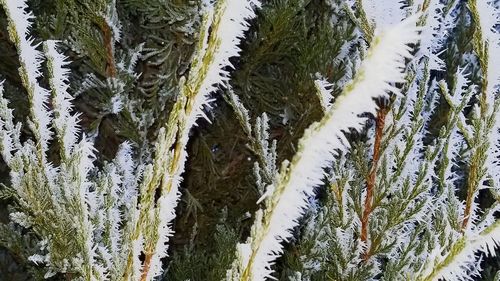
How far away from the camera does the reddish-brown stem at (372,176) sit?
176cm

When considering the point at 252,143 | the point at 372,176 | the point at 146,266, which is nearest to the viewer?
the point at 146,266

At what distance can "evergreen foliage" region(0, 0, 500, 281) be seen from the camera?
83 cm

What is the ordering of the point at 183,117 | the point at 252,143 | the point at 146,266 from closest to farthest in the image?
the point at 183,117
the point at 146,266
the point at 252,143

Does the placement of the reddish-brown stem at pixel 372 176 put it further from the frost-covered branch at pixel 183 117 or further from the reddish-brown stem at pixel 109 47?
the reddish-brown stem at pixel 109 47

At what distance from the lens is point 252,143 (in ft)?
6.91

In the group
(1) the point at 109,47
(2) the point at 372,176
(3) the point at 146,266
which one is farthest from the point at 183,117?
(1) the point at 109,47

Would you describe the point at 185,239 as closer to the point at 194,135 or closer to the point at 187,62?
the point at 194,135

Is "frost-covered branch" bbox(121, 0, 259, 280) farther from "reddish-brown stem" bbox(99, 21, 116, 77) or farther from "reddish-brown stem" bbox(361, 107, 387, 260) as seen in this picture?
"reddish-brown stem" bbox(99, 21, 116, 77)

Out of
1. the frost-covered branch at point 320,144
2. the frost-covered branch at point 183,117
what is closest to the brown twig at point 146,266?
the frost-covered branch at point 183,117

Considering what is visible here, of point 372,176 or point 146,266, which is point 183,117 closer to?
point 146,266

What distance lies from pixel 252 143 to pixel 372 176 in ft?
1.66

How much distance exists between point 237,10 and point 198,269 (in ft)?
5.52

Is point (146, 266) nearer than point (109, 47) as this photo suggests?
Yes

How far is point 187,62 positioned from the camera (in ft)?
8.08
